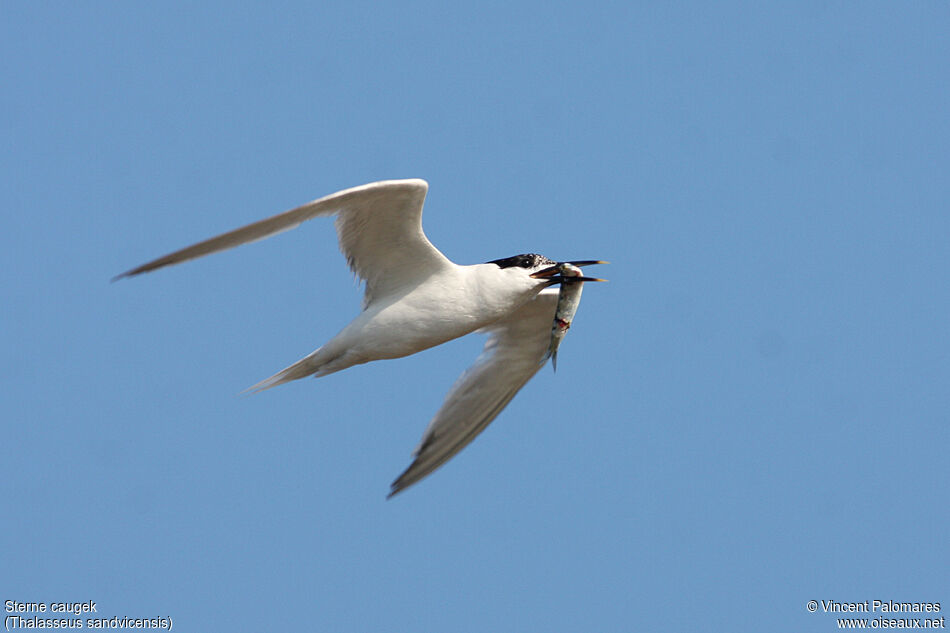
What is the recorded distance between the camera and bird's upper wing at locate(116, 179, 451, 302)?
7016 millimetres

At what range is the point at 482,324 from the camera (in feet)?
29.2

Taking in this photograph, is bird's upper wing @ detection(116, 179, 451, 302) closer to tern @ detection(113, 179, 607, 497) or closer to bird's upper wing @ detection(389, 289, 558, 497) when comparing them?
tern @ detection(113, 179, 607, 497)

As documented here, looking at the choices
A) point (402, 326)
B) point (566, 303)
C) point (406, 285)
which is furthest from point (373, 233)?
point (566, 303)

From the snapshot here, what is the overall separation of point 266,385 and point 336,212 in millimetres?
1899

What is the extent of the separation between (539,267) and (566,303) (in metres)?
0.56

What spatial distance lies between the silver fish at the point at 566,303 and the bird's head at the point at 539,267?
36 millimetres

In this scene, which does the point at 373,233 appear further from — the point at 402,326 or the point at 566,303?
the point at 566,303

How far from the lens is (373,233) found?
27.8 ft

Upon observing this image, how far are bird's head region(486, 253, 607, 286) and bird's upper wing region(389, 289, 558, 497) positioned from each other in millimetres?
1026

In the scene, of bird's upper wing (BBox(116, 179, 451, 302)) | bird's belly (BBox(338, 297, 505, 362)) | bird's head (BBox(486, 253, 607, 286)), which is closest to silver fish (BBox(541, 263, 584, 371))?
bird's head (BBox(486, 253, 607, 286))

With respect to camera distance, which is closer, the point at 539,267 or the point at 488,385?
the point at 539,267

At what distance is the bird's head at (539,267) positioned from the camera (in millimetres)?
8945

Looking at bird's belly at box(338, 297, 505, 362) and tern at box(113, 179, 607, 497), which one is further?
bird's belly at box(338, 297, 505, 362)

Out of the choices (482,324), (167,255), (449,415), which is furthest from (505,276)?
(167,255)
